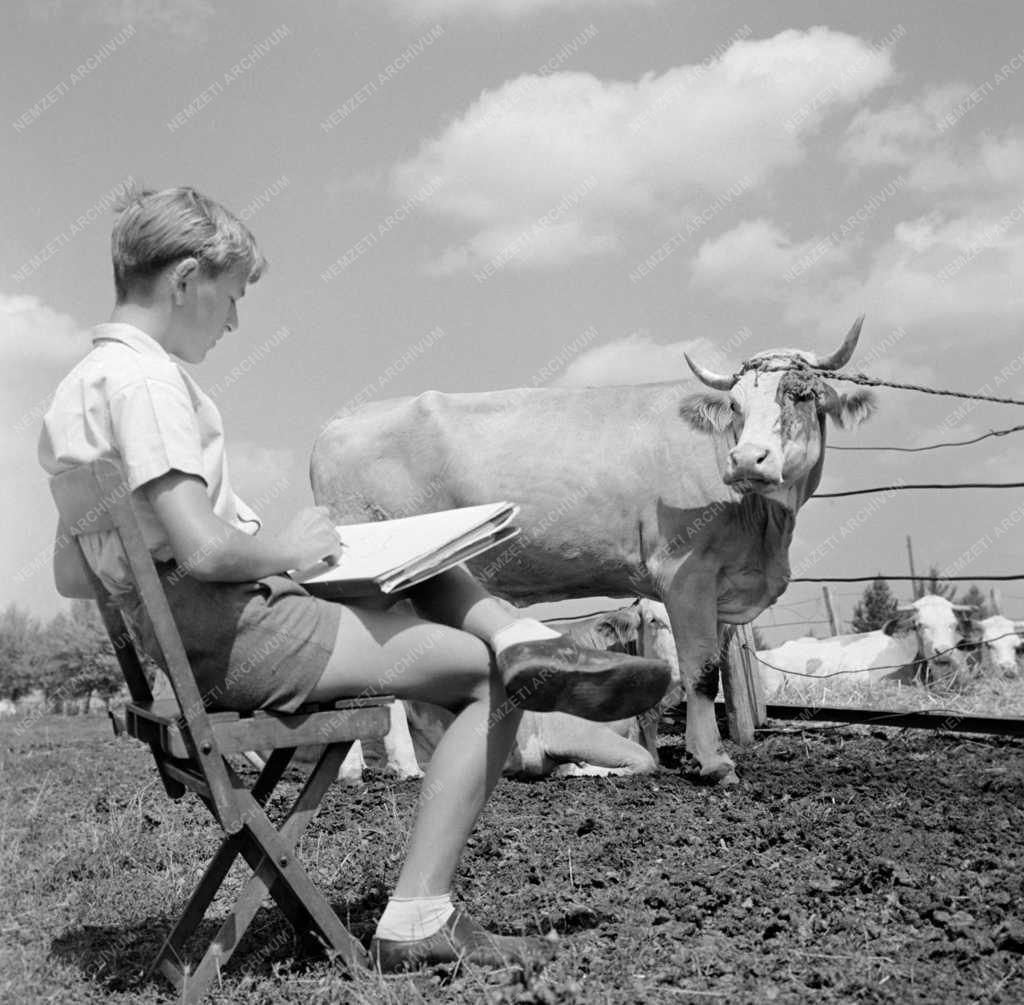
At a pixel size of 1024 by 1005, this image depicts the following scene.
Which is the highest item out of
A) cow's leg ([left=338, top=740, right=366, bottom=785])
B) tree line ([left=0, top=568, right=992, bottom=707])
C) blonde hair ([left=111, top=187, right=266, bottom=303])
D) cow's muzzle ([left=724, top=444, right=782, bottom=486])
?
blonde hair ([left=111, top=187, right=266, bottom=303])

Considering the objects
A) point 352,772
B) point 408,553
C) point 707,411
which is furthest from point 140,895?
point 707,411

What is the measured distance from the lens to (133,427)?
2.60 m

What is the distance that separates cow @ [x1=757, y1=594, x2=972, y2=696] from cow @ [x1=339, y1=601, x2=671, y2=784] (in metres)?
5.30

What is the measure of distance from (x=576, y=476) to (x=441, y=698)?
186 inches

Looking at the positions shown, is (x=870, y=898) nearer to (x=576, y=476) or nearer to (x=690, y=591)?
(x=690, y=591)

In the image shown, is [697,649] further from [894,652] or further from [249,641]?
[894,652]

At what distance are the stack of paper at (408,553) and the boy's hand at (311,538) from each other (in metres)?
Result: 0.06

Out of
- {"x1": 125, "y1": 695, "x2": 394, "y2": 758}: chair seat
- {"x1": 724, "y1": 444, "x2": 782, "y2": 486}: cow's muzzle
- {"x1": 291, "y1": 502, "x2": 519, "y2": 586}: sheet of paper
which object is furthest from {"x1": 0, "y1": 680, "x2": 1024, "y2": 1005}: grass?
{"x1": 724, "y1": 444, "x2": 782, "y2": 486}: cow's muzzle

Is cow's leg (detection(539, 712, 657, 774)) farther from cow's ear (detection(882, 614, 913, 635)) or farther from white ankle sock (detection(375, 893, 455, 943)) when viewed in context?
cow's ear (detection(882, 614, 913, 635))

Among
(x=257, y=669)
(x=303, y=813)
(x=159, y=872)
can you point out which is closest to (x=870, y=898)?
(x=303, y=813)

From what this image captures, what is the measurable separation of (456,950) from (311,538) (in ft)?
3.47

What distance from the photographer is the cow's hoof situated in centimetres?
651

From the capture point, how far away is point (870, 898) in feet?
11.4

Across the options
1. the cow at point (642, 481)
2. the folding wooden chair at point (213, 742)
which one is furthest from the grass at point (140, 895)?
the cow at point (642, 481)
